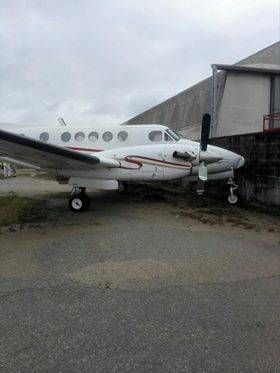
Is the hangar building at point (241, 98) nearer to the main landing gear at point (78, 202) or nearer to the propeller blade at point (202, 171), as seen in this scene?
the propeller blade at point (202, 171)

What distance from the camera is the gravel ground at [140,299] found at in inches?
132

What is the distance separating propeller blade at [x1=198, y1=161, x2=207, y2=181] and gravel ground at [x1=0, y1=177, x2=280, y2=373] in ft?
6.18

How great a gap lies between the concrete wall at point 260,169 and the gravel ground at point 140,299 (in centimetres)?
222

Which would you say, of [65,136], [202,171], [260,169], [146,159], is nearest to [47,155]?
[146,159]

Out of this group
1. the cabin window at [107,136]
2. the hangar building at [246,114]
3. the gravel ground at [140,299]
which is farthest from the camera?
the cabin window at [107,136]

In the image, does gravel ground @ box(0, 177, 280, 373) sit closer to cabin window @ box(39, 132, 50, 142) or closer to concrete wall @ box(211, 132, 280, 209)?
concrete wall @ box(211, 132, 280, 209)

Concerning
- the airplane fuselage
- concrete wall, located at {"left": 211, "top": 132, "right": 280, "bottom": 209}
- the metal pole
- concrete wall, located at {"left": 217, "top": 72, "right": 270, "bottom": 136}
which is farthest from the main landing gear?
concrete wall, located at {"left": 217, "top": 72, "right": 270, "bottom": 136}

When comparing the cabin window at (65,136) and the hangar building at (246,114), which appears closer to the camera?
the hangar building at (246,114)

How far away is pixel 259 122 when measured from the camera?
72.6 ft

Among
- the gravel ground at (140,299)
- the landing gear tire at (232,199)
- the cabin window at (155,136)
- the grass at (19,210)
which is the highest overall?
the cabin window at (155,136)

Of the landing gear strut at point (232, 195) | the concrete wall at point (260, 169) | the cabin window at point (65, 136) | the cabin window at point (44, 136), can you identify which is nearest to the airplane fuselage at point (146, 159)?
the landing gear strut at point (232, 195)

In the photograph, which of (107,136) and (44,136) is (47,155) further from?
(44,136)

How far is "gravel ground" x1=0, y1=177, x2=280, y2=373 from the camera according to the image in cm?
337

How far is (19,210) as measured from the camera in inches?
408
